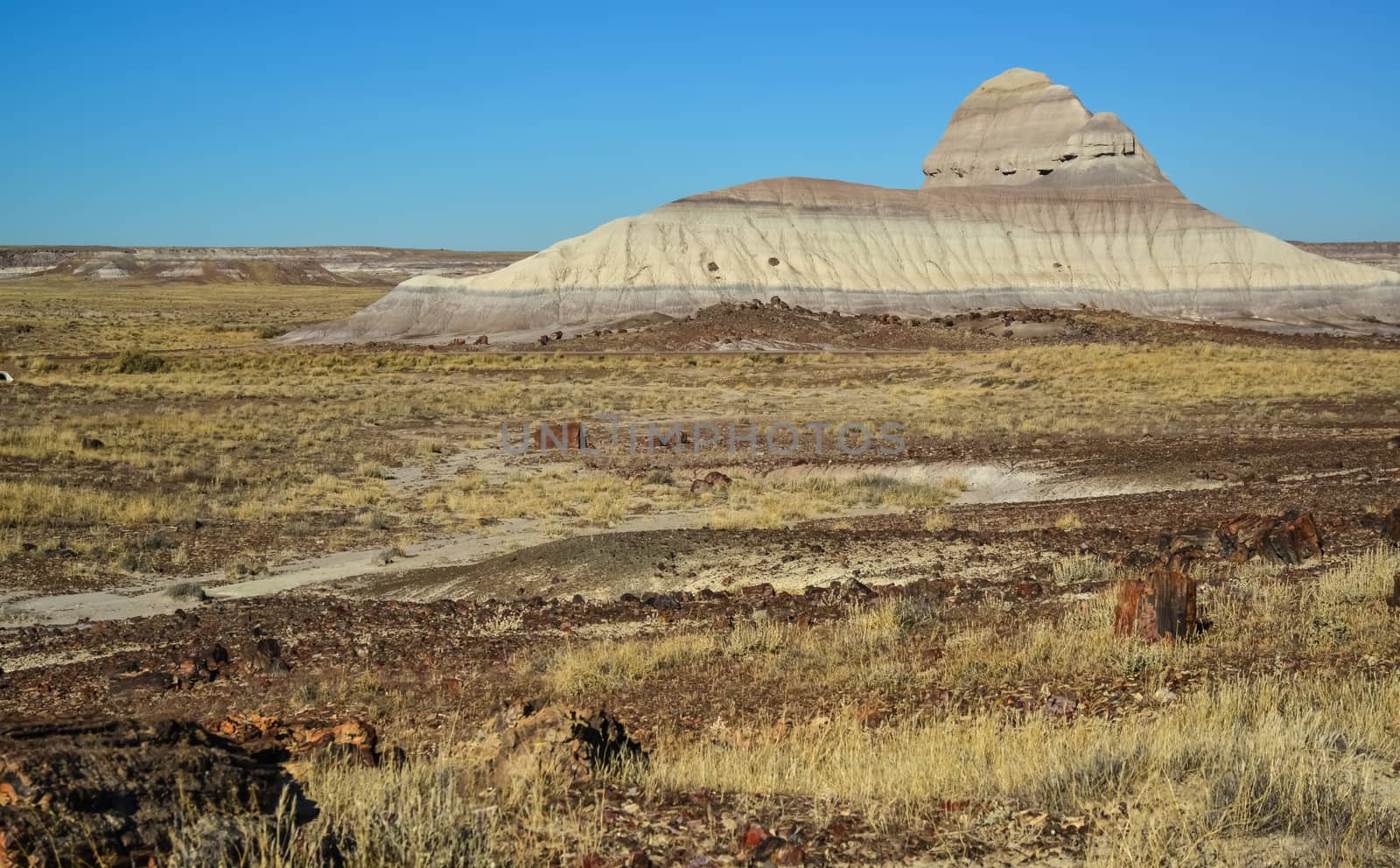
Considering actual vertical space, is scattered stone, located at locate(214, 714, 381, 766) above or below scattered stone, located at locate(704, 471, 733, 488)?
above

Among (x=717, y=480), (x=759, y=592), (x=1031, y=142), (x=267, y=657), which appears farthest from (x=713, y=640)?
(x=1031, y=142)

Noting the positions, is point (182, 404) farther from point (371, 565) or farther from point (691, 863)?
point (691, 863)

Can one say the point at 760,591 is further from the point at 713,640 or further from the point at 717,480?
the point at 717,480

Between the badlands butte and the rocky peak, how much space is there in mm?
53916

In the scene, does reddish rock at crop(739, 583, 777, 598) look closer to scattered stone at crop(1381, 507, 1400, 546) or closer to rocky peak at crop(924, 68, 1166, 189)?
scattered stone at crop(1381, 507, 1400, 546)

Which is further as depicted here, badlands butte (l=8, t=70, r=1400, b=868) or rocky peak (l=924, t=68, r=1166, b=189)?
rocky peak (l=924, t=68, r=1166, b=189)

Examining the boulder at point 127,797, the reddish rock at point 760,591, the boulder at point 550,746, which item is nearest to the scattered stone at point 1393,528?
the reddish rock at point 760,591

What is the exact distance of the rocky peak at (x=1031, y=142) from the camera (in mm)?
91812

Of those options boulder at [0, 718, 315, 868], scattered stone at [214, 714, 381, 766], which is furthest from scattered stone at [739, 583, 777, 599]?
boulder at [0, 718, 315, 868]

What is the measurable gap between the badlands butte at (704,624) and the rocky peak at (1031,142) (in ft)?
177

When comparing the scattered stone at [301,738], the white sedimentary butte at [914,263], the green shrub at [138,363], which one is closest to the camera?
the scattered stone at [301,738]

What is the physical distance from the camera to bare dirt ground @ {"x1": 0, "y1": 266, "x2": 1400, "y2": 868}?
4.44 m

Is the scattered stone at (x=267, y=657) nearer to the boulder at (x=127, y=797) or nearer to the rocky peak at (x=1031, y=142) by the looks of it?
the boulder at (x=127, y=797)

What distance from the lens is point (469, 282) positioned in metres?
73.1
